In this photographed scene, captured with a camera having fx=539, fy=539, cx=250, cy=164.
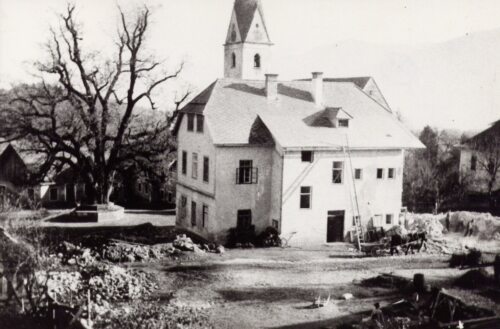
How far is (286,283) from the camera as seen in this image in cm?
2425

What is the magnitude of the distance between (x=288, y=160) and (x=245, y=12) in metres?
16.7

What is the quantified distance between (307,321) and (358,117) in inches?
797

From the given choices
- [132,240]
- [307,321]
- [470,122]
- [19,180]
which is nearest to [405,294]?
[307,321]

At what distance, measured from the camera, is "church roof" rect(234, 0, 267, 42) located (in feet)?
137

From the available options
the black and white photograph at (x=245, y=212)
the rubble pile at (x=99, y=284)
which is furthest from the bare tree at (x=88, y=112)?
the rubble pile at (x=99, y=284)

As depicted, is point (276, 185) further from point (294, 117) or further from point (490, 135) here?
point (490, 135)

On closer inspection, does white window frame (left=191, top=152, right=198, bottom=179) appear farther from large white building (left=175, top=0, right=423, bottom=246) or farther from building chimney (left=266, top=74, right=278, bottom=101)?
building chimney (left=266, top=74, right=278, bottom=101)

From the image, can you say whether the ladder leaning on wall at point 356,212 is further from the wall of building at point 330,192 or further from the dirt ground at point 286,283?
the dirt ground at point 286,283

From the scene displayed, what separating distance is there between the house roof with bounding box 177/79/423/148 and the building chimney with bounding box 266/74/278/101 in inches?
13.1

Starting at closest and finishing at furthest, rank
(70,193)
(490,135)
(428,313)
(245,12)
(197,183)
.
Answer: (428,313), (197,183), (245,12), (490,135), (70,193)

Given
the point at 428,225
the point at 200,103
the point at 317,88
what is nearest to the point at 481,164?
the point at 428,225

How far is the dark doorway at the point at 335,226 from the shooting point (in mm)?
34312

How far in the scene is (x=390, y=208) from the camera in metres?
36.2

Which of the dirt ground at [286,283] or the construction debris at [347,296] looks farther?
the construction debris at [347,296]
